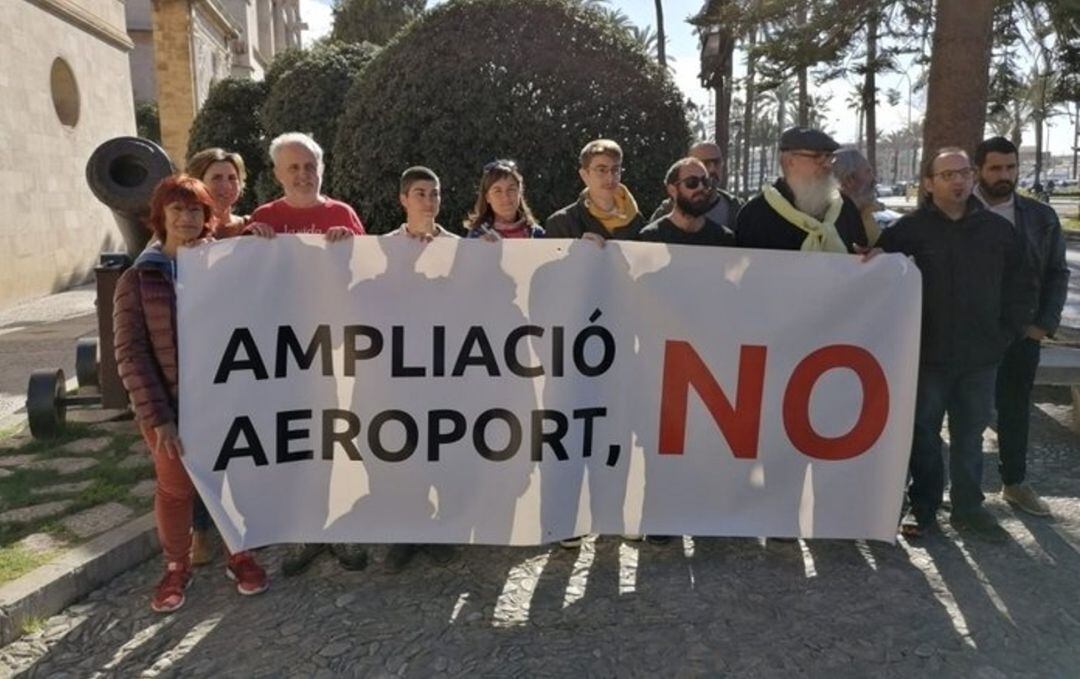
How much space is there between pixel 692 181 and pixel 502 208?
2.83 ft

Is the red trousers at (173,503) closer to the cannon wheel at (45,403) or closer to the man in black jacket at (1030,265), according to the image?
the cannon wheel at (45,403)

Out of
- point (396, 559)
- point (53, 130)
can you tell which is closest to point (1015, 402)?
point (396, 559)

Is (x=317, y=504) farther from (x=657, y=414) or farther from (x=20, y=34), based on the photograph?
(x=20, y=34)

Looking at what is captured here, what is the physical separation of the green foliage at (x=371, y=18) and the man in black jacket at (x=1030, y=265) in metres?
34.6

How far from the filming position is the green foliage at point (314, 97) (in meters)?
9.90

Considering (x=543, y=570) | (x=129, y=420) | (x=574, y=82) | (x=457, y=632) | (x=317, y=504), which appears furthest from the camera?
(x=574, y=82)

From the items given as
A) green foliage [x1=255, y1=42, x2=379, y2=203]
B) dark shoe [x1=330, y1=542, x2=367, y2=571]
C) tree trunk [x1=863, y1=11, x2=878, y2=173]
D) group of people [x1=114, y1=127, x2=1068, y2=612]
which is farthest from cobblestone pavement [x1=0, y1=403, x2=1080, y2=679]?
green foliage [x1=255, y1=42, x2=379, y2=203]

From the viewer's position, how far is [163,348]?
10.5 feet

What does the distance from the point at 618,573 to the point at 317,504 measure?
4.15 ft

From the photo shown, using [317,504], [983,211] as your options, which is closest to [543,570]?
[317,504]

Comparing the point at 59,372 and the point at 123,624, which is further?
the point at 59,372

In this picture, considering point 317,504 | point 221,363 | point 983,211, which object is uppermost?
point 983,211

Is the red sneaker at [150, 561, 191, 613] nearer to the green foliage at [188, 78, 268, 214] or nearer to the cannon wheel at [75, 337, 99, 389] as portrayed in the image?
the cannon wheel at [75, 337, 99, 389]

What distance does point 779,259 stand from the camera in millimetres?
3520
